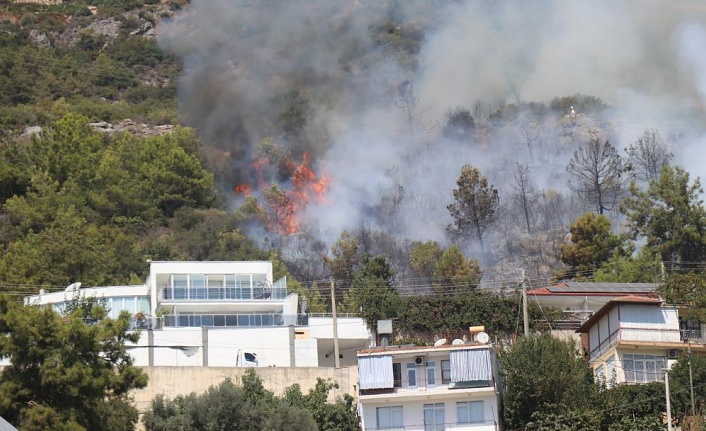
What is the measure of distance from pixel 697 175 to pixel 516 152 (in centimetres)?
1448

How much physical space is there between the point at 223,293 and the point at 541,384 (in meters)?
19.4

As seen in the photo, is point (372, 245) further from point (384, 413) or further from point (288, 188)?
point (384, 413)

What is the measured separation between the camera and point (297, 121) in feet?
343

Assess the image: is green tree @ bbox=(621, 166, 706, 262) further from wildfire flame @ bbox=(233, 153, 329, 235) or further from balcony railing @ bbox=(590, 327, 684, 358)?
wildfire flame @ bbox=(233, 153, 329, 235)

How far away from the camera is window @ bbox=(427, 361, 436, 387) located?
48509mm

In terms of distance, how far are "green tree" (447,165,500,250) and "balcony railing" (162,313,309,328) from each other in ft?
85.9

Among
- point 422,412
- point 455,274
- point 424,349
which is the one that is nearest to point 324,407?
point 422,412

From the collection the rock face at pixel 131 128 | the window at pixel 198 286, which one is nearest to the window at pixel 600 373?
the window at pixel 198 286

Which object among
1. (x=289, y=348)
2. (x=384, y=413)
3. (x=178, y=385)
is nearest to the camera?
(x=384, y=413)

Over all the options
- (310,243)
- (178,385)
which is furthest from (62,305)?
(310,243)

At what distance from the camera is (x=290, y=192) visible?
95.1 meters

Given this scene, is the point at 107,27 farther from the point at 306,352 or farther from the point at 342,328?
the point at 306,352

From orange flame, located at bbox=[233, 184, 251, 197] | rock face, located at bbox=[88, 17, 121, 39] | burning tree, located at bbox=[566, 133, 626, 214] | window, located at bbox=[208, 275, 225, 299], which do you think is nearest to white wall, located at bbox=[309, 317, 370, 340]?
window, located at bbox=[208, 275, 225, 299]

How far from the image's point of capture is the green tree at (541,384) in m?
48.2
